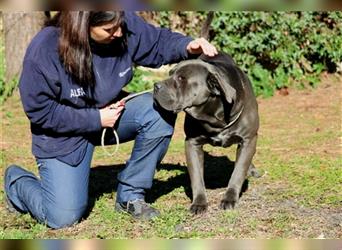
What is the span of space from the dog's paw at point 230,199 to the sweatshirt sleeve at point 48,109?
0.99 metres

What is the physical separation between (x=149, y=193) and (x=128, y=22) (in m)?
1.34

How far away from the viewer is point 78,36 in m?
4.15

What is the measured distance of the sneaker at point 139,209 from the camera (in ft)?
15.1

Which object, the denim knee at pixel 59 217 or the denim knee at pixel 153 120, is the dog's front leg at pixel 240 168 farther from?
the denim knee at pixel 59 217

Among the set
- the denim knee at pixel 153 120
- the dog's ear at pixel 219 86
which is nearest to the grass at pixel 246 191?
the denim knee at pixel 153 120

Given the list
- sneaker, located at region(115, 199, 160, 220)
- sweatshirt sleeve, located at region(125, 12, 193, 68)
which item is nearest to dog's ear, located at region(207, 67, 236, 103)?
sweatshirt sleeve, located at region(125, 12, 193, 68)

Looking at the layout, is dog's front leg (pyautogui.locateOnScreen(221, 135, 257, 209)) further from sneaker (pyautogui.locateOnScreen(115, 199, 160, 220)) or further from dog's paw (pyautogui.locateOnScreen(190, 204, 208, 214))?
sneaker (pyautogui.locateOnScreen(115, 199, 160, 220))

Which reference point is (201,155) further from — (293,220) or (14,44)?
(14,44)

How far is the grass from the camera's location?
14.3 ft

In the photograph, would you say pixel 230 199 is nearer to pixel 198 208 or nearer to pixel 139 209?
pixel 198 208

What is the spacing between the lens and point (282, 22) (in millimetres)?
8992

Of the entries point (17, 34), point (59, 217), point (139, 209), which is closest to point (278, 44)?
point (17, 34)

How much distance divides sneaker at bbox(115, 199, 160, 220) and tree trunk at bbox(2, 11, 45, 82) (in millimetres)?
5206

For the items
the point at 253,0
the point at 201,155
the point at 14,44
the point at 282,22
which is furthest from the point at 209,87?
the point at 14,44
